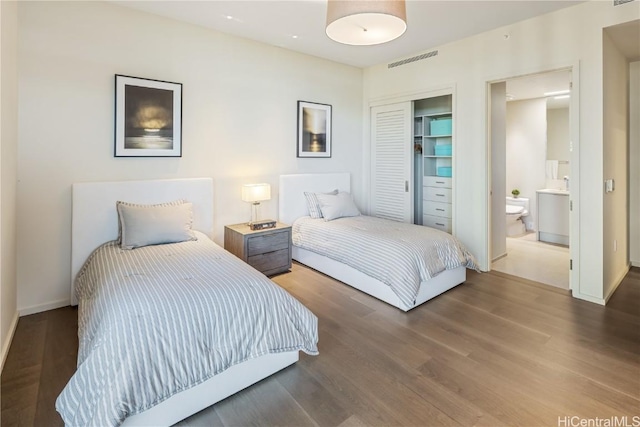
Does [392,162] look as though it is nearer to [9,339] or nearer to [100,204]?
[100,204]

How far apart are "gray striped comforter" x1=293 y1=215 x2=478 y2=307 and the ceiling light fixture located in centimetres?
181

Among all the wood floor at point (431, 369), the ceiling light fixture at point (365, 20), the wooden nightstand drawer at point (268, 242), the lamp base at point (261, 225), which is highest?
the ceiling light fixture at point (365, 20)

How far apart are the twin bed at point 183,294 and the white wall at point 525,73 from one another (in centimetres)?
94

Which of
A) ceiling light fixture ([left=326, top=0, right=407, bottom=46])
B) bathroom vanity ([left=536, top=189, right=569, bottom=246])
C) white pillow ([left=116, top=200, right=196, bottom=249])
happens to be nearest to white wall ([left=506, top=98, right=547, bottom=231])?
bathroom vanity ([left=536, top=189, right=569, bottom=246])

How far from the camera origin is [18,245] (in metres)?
2.91

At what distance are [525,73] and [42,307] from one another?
5.25 meters

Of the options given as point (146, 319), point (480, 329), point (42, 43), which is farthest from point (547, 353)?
point (42, 43)

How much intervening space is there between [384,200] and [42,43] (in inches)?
172

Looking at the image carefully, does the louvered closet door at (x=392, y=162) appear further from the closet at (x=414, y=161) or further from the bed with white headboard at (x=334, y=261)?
the bed with white headboard at (x=334, y=261)

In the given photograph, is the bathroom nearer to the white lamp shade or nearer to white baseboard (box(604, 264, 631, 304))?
white baseboard (box(604, 264, 631, 304))

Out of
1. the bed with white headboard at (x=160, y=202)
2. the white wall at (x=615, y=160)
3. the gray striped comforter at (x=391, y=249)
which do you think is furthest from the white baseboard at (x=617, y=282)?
the bed with white headboard at (x=160, y=202)

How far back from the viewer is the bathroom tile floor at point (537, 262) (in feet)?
12.8

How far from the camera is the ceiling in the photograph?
3.20m

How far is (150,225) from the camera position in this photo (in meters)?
3.06
